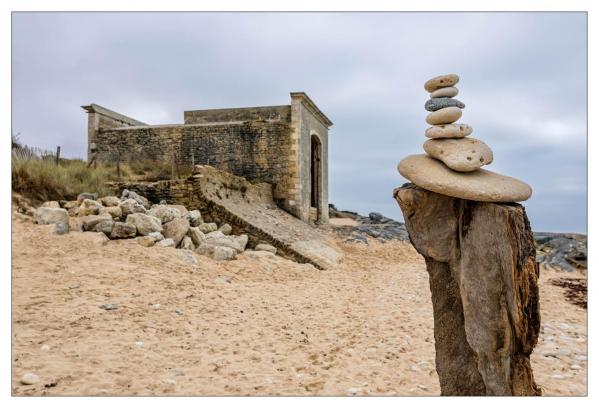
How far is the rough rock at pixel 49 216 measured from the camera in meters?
7.73

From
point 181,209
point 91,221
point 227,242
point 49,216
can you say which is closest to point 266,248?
point 227,242

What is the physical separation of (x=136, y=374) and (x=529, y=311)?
10.4 ft

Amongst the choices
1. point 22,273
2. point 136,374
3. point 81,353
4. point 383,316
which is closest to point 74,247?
point 22,273

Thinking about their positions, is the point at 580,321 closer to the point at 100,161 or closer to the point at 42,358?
the point at 42,358

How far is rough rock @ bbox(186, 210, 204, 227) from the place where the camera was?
10398 millimetres

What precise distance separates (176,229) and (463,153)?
7.12 metres

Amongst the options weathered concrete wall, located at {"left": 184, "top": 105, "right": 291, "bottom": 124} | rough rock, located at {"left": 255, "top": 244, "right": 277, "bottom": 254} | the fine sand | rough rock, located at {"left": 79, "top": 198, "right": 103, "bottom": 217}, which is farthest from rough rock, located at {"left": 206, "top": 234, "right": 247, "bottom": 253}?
weathered concrete wall, located at {"left": 184, "top": 105, "right": 291, "bottom": 124}

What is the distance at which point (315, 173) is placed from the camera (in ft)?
61.7

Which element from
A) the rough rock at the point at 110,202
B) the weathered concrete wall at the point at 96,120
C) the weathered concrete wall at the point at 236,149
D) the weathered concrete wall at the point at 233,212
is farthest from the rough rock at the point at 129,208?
the weathered concrete wall at the point at 96,120

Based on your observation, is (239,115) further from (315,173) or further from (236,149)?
(315,173)

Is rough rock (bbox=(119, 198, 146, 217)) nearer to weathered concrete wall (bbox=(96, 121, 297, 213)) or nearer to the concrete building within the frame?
the concrete building

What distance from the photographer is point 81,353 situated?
3.88 metres

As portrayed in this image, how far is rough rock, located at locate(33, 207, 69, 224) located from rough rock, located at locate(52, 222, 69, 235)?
213mm

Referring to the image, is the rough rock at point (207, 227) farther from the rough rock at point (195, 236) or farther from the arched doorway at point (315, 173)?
the arched doorway at point (315, 173)
